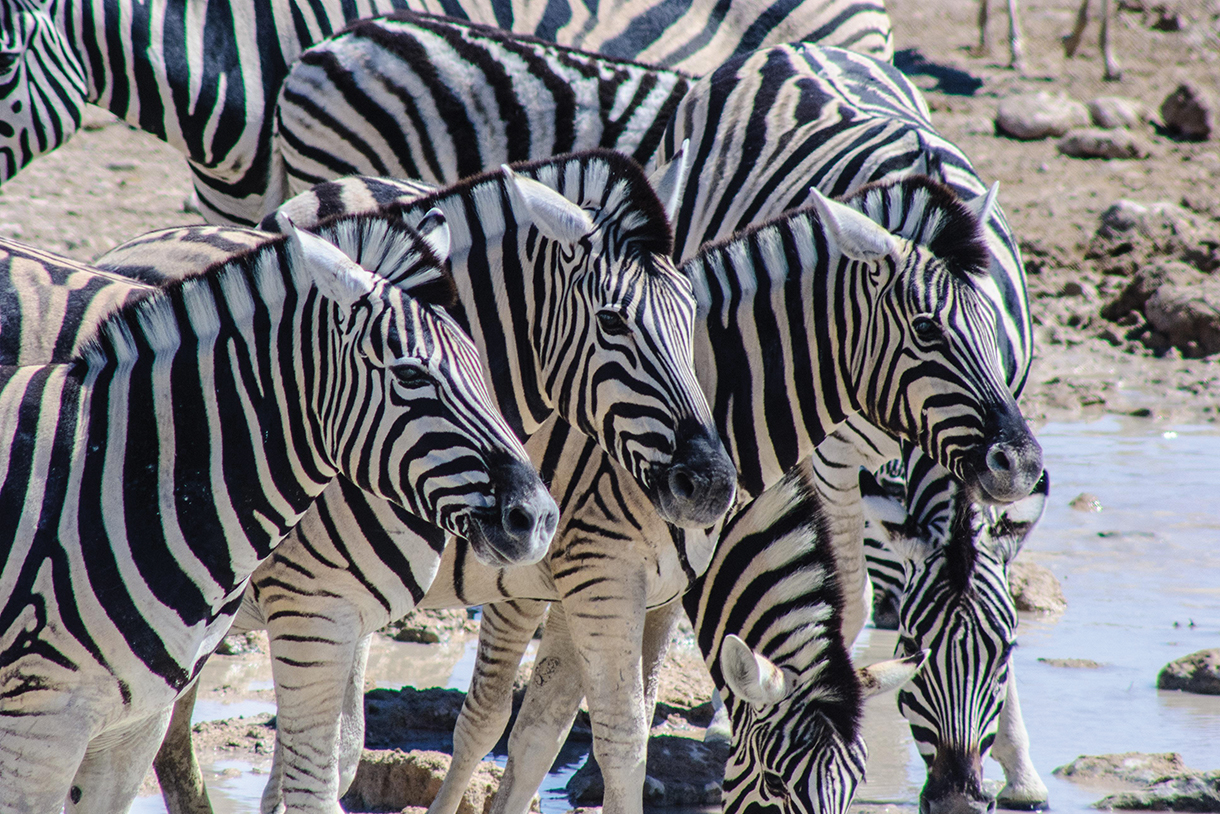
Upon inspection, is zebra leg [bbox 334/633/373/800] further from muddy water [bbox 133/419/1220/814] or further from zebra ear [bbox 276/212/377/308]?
zebra ear [bbox 276/212/377/308]

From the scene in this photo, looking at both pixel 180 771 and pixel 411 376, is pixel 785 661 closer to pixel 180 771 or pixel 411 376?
pixel 411 376

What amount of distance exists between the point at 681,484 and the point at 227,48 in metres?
4.17

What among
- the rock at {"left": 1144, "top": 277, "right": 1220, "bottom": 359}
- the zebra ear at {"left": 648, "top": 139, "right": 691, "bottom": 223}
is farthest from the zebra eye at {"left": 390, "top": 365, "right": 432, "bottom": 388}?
the rock at {"left": 1144, "top": 277, "right": 1220, "bottom": 359}

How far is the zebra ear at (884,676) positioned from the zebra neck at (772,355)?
2.32ft

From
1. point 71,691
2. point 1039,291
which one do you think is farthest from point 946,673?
point 1039,291

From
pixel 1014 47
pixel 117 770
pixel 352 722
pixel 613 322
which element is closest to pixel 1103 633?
pixel 352 722

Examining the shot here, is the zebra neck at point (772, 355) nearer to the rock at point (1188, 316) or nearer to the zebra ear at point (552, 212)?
the zebra ear at point (552, 212)

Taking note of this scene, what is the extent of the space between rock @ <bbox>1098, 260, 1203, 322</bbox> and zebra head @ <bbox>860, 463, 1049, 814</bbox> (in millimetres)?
7235

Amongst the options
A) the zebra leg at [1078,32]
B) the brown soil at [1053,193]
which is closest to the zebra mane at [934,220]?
the brown soil at [1053,193]

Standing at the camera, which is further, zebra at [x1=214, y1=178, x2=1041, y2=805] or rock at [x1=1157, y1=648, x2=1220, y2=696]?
rock at [x1=1157, y1=648, x2=1220, y2=696]

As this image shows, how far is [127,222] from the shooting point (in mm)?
11859

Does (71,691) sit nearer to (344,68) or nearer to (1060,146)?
(344,68)

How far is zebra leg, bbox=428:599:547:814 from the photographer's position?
4.87 metres

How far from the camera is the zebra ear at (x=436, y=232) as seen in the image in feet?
11.8
